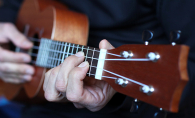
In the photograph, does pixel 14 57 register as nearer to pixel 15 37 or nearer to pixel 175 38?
pixel 15 37

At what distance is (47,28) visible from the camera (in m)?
0.87

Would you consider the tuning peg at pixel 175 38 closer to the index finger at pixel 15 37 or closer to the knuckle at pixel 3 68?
the index finger at pixel 15 37

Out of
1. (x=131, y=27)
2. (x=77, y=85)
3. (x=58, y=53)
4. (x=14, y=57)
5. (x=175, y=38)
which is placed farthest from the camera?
(x=14, y=57)

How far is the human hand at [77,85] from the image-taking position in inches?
21.6

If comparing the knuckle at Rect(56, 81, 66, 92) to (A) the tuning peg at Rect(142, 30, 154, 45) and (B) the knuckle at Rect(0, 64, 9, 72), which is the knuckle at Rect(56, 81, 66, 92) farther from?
(B) the knuckle at Rect(0, 64, 9, 72)

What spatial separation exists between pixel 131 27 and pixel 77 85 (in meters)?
0.38

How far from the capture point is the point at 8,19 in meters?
1.31

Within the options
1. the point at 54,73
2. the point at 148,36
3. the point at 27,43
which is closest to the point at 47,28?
the point at 27,43

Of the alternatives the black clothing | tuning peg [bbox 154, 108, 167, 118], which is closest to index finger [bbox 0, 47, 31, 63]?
the black clothing

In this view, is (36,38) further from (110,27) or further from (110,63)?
(110,63)

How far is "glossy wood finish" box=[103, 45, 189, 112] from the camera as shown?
0.38 metres

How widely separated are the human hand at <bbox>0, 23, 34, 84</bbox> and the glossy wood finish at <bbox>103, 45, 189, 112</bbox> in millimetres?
563

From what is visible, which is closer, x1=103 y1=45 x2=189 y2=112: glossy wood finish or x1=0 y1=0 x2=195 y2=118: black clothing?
x1=103 y1=45 x2=189 y2=112: glossy wood finish

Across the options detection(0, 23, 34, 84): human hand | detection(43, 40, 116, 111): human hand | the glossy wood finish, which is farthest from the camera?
detection(0, 23, 34, 84): human hand
